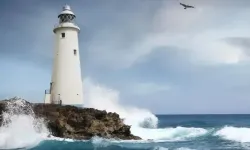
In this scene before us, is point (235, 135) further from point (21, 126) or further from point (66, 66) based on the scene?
point (21, 126)

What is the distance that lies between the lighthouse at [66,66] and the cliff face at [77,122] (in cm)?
256

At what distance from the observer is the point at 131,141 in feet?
70.9

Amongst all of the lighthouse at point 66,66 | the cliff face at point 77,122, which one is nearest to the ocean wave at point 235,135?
the cliff face at point 77,122

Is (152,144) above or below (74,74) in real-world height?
below

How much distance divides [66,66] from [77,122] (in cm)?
481

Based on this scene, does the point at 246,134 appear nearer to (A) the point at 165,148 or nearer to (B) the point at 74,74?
(A) the point at 165,148

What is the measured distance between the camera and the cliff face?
2144 centimetres

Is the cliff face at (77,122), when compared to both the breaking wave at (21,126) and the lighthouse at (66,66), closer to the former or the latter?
the breaking wave at (21,126)

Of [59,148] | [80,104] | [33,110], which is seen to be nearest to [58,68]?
[80,104]

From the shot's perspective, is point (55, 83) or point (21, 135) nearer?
point (21, 135)

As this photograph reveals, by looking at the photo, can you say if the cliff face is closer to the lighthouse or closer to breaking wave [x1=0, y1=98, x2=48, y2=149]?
breaking wave [x1=0, y1=98, x2=48, y2=149]

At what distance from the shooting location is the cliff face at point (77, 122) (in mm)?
21438

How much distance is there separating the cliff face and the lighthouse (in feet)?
8.42

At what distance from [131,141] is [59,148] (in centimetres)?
479
